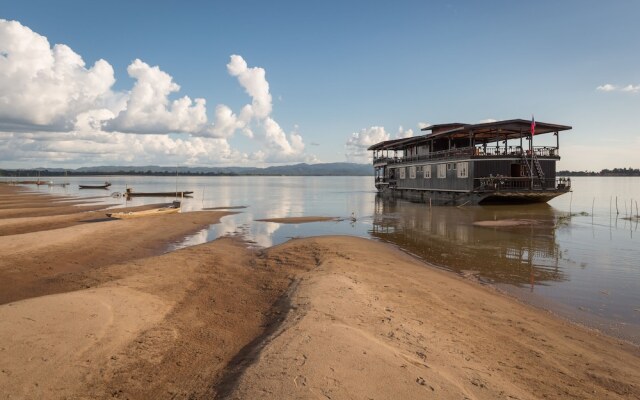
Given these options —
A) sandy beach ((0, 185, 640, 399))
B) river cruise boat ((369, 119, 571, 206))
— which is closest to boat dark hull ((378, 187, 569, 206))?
river cruise boat ((369, 119, 571, 206))

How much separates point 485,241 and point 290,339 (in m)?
17.7

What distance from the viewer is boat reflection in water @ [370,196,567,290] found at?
14523mm

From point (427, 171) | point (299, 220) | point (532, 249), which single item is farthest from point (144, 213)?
point (427, 171)

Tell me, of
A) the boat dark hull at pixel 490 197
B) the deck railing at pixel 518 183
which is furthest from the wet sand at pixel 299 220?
the deck railing at pixel 518 183

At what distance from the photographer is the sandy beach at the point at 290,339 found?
16.9ft

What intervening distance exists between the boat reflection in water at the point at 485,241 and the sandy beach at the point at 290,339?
300cm

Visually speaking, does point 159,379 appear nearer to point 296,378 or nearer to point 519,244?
point 296,378

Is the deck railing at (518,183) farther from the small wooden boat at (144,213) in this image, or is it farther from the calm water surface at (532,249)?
the small wooden boat at (144,213)

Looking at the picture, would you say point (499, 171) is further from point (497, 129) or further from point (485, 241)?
point (485, 241)

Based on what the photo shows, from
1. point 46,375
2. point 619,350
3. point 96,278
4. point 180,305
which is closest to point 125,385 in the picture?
point 46,375

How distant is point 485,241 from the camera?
21062 mm

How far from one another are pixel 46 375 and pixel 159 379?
1.56 m

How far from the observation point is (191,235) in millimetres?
23016

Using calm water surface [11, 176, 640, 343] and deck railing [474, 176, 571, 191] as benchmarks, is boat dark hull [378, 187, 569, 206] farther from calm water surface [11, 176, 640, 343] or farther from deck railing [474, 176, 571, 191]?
calm water surface [11, 176, 640, 343]
